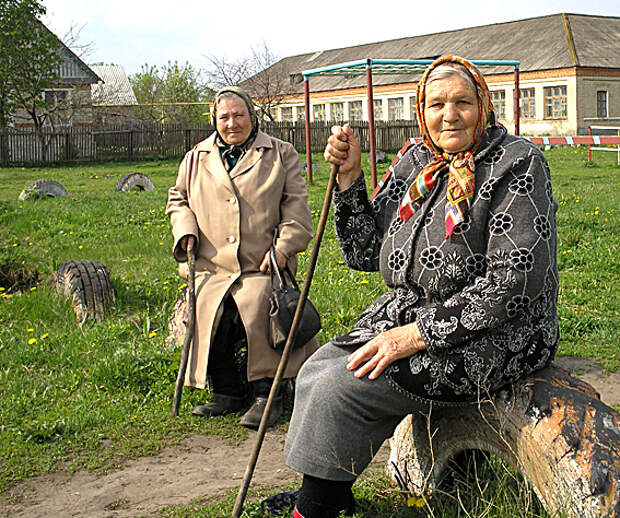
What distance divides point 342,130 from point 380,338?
0.80 meters

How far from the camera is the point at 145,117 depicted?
45.7 meters

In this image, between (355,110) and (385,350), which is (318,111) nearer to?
(355,110)

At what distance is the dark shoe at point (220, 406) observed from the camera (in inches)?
175

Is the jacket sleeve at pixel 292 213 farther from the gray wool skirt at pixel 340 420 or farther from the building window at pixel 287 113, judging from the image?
the building window at pixel 287 113

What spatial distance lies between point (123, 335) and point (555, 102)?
3947 cm

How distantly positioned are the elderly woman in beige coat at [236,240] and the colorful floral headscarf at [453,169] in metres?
1.67

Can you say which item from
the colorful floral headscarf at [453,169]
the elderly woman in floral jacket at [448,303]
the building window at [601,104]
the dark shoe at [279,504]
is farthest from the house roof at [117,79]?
the elderly woman in floral jacket at [448,303]

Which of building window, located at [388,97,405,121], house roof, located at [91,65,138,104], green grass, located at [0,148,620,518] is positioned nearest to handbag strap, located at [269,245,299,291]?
green grass, located at [0,148,620,518]

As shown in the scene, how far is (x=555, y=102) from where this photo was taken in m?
41.4

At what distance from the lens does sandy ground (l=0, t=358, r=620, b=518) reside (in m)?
3.39

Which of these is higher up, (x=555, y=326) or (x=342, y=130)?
(x=342, y=130)

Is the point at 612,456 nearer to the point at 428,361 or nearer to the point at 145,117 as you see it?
the point at 428,361

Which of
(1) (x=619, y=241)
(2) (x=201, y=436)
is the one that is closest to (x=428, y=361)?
(2) (x=201, y=436)

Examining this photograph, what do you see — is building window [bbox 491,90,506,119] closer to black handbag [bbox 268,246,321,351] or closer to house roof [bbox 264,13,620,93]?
house roof [bbox 264,13,620,93]
